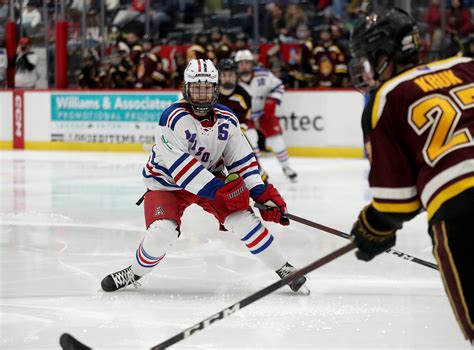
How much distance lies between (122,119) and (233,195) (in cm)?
877

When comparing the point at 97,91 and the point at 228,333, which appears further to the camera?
the point at 97,91

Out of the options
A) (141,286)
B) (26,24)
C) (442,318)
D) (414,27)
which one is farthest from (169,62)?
(414,27)

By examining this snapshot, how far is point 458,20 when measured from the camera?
→ 1141cm

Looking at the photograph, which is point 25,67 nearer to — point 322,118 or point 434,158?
point 322,118

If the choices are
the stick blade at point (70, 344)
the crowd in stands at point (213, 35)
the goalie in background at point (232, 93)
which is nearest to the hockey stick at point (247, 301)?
the stick blade at point (70, 344)

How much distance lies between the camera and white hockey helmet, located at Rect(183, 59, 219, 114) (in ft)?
13.7

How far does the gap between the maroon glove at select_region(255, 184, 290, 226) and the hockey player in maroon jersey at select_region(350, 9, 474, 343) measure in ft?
5.97

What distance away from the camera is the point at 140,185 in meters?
8.82

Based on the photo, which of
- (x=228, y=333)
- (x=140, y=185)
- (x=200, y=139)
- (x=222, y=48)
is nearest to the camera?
(x=228, y=333)

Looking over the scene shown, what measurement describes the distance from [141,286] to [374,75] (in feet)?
7.81

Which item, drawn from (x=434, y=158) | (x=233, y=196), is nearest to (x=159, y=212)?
(x=233, y=196)

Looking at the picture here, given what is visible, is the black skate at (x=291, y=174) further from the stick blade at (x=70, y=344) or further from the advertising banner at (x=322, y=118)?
the stick blade at (x=70, y=344)

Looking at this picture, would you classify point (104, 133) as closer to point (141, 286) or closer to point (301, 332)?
point (141, 286)

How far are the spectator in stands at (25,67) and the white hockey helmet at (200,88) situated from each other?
32.0 feet
